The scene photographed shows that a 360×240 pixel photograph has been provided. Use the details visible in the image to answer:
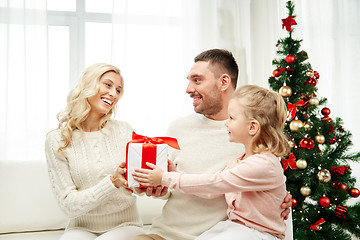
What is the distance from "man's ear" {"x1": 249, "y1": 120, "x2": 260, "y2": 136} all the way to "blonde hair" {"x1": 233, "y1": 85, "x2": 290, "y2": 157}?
0.01 metres

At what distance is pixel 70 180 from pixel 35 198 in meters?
0.69

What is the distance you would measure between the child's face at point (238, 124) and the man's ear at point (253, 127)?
0.02 meters

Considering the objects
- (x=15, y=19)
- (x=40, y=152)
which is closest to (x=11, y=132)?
(x=40, y=152)

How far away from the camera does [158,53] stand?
3197 millimetres

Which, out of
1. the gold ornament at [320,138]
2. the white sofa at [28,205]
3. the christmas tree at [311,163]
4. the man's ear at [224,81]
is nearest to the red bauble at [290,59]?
the christmas tree at [311,163]

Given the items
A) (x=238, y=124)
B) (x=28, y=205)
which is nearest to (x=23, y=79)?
(x=28, y=205)

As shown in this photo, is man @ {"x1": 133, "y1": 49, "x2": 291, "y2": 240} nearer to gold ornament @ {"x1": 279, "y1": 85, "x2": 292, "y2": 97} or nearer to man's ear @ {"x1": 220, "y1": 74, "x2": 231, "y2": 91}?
man's ear @ {"x1": 220, "y1": 74, "x2": 231, "y2": 91}

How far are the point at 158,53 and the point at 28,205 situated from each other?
1679 millimetres

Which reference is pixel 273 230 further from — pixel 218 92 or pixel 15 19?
pixel 15 19

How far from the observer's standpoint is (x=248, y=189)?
1.50 m

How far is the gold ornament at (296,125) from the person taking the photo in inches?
92.4

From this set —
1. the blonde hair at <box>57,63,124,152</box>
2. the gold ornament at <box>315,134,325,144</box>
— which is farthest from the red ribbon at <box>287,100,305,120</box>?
the blonde hair at <box>57,63,124,152</box>

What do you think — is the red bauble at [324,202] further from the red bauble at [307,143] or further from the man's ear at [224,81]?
the man's ear at [224,81]

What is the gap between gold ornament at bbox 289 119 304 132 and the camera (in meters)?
2.35
